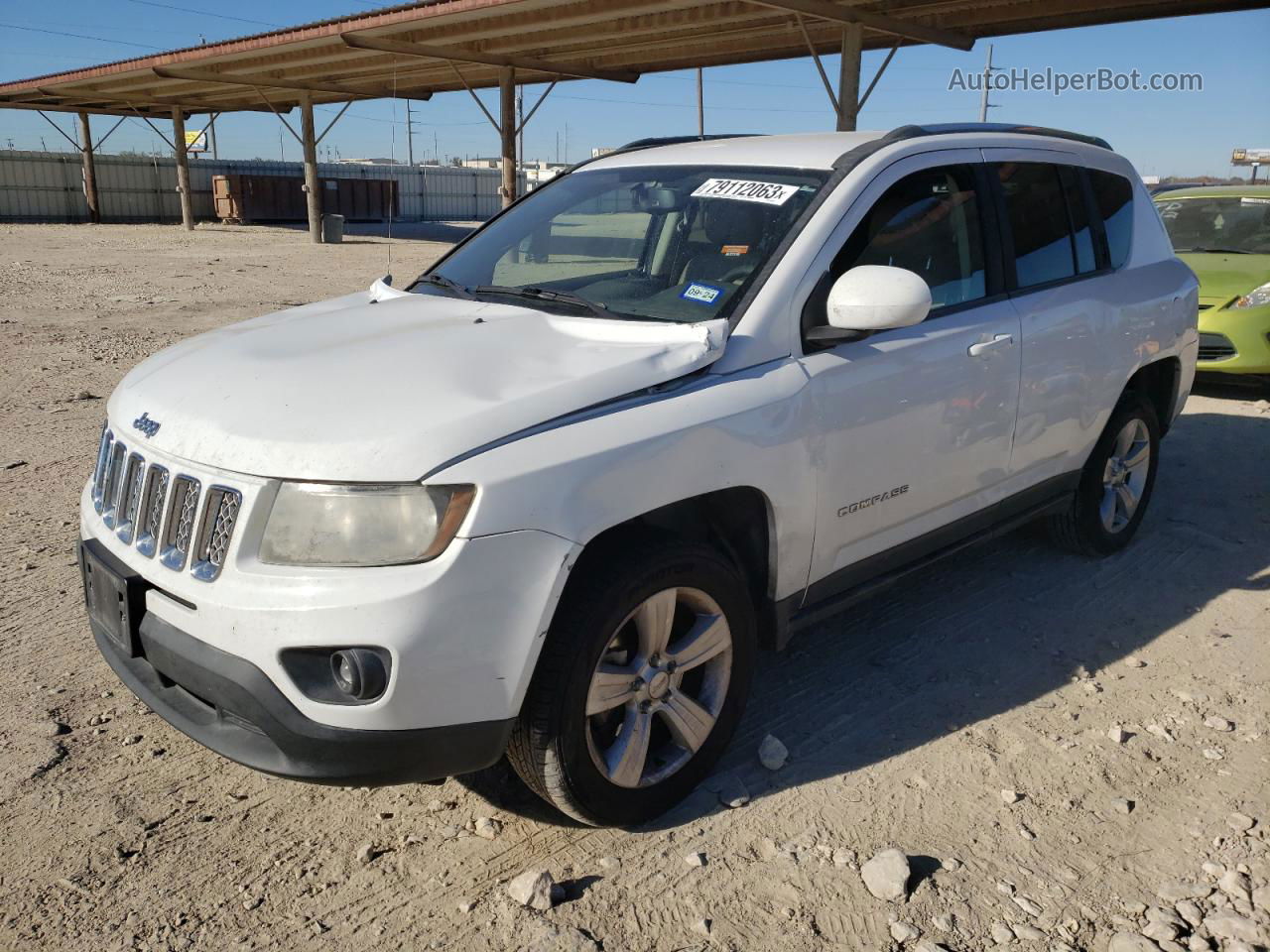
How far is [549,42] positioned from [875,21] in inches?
234

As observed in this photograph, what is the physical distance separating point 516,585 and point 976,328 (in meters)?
2.09

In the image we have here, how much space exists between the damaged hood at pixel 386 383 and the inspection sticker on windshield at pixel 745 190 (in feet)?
2.15

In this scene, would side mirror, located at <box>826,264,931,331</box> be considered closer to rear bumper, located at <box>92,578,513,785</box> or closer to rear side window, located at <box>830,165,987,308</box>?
rear side window, located at <box>830,165,987,308</box>

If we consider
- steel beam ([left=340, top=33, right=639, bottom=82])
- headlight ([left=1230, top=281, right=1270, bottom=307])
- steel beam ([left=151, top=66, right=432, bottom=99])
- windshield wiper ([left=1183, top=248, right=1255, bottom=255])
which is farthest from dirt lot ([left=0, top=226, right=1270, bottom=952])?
steel beam ([left=151, top=66, right=432, bottom=99])

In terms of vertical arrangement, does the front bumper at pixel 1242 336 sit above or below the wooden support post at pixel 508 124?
below

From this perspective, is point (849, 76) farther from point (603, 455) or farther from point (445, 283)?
point (603, 455)

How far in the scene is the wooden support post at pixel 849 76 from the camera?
12834 mm

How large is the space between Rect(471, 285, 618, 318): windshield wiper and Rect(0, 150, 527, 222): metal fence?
131ft

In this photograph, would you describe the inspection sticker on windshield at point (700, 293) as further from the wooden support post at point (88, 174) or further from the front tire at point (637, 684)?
the wooden support post at point (88, 174)

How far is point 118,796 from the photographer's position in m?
2.93

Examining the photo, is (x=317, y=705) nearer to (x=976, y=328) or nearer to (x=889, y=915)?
(x=889, y=915)

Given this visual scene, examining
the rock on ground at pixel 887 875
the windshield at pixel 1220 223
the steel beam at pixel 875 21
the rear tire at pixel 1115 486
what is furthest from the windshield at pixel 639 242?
the steel beam at pixel 875 21

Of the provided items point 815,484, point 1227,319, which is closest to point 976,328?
point 815,484

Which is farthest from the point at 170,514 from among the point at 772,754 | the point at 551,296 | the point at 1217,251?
the point at 1217,251
